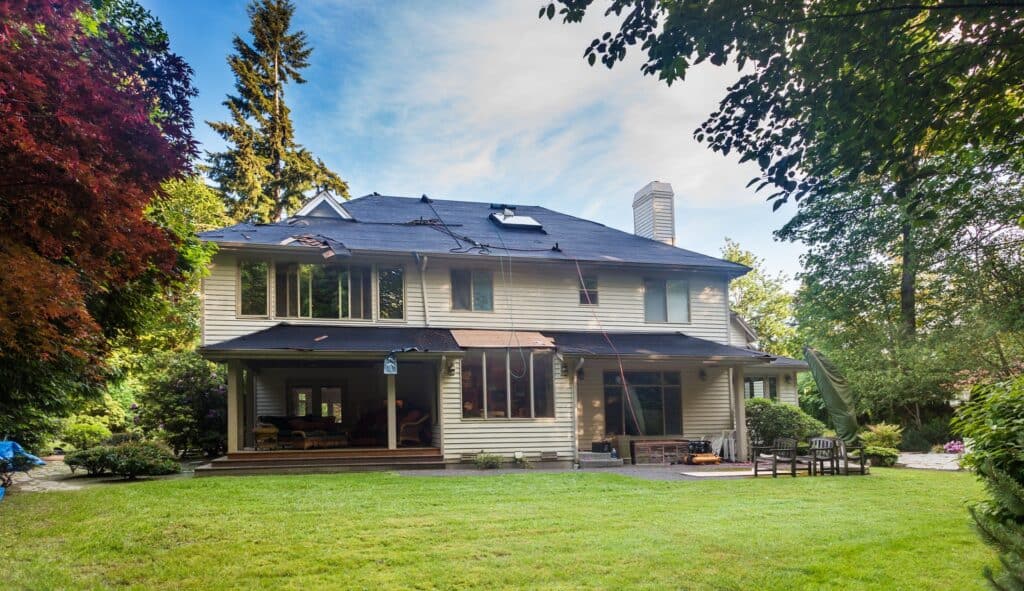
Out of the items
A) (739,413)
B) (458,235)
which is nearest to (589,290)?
(458,235)

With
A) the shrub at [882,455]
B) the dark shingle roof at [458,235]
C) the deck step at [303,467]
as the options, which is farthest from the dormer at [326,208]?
the shrub at [882,455]

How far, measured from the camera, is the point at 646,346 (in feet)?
58.4

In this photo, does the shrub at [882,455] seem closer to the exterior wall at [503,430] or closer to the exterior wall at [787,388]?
the exterior wall at [503,430]

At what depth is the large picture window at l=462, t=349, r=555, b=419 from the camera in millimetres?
16750

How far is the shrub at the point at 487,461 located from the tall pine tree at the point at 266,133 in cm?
1947

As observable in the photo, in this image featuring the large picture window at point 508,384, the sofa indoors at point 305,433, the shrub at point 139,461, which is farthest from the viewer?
the large picture window at point 508,384

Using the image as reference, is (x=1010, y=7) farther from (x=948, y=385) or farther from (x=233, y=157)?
(x=233, y=157)

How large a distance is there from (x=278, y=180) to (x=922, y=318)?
2725 cm

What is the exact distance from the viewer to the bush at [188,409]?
59.3ft

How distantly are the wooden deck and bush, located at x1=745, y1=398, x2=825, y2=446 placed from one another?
418 inches

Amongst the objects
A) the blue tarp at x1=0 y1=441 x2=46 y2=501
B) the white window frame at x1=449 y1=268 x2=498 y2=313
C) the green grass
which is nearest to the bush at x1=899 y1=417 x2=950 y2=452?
the green grass

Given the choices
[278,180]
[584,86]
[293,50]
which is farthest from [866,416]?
[293,50]

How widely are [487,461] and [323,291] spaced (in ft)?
19.8

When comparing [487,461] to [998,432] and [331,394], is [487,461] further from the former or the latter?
[998,432]
